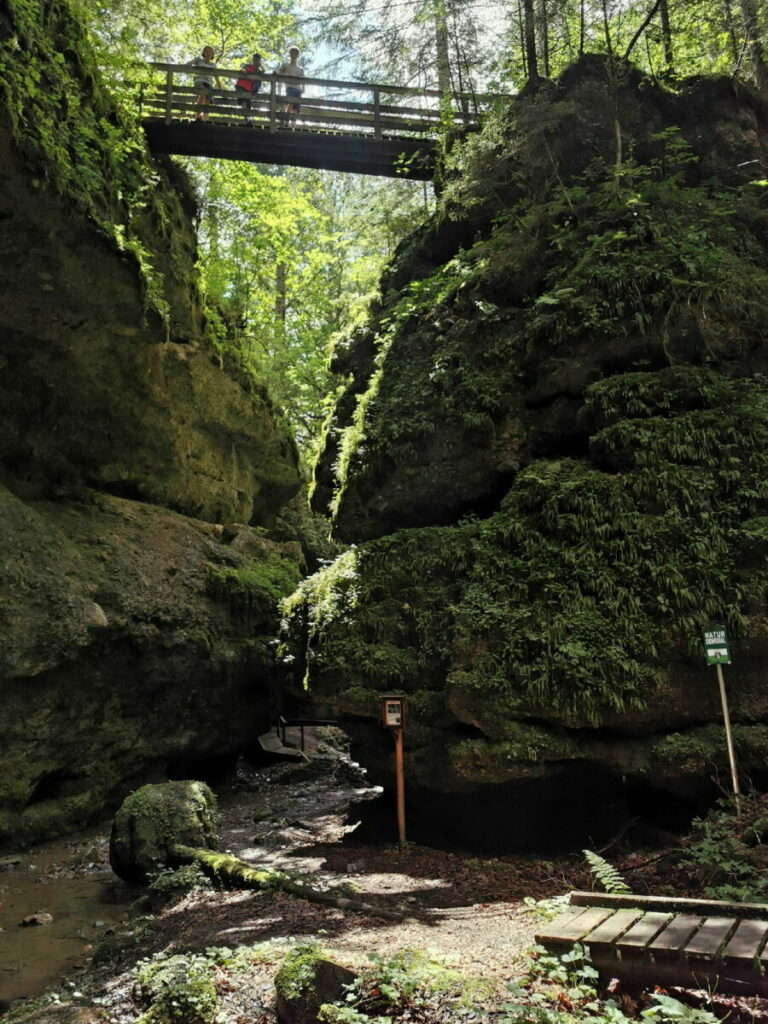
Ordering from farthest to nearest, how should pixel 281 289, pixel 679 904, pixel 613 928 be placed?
1. pixel 281 289
2. pixel 679 904
3. pixel 613 928

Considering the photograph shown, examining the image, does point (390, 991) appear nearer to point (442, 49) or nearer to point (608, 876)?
point (608, 876)

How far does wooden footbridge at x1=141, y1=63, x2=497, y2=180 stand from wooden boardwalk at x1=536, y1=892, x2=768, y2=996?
→ 15.0 meters

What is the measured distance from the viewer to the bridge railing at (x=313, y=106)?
48.5 ft

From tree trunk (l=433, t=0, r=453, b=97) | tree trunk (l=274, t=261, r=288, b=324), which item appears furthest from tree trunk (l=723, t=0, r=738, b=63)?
tree trunk (l=274, t=261, r=288, b=324)

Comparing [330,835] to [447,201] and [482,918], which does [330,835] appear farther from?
[447,201]

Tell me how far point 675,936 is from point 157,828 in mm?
6412

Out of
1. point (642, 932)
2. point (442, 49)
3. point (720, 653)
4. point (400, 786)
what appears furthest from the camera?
point (442, 49)

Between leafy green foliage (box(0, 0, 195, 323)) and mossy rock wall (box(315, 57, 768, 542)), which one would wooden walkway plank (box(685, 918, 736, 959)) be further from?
leafy green foliage (box(0, 0, 195, 323))

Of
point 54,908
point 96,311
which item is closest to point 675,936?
point 54,908

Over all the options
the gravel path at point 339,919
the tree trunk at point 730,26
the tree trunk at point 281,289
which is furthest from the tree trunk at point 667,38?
the gravel path at point 339,919

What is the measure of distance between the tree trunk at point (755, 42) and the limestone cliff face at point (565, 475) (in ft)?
3.48

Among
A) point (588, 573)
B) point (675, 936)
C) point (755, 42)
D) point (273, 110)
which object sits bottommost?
point (675, 936)

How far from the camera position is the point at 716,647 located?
24.0ft

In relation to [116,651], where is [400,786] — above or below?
below
